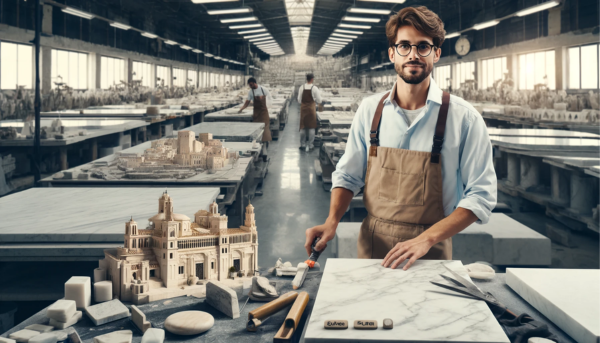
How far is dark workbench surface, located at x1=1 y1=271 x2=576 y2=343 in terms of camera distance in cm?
130

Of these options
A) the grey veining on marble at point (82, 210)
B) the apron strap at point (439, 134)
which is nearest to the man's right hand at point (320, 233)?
the apron strap at point (439, 134)

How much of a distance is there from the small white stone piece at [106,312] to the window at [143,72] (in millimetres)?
17208

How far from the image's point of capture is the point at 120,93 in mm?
13672

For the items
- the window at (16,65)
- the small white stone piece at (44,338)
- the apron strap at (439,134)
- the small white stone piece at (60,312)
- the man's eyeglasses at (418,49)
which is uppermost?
the window at (16,65)

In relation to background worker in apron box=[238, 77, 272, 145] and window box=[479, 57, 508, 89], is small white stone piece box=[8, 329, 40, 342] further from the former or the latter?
window box=[479, 57, 508, 89]

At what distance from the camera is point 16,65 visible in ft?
33.3

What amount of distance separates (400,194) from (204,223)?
0.66m

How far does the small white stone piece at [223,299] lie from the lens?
4.62 ft

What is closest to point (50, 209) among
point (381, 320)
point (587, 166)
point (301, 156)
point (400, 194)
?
point (400, 194)

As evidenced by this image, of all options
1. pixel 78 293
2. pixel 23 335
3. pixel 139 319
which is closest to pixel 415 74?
pixel 139 319

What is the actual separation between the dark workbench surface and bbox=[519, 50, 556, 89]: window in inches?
471

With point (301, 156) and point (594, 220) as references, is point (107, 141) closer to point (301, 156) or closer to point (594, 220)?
point (301, 156)

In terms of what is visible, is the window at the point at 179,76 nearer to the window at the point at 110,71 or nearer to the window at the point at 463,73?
the window at the point at 110,71

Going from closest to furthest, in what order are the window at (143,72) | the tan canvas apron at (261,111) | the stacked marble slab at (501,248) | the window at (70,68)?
the stacked marble slab at (501,248)
the tan canvas apron at (261,111)
the window at (70,68)
the window at (143,72)
